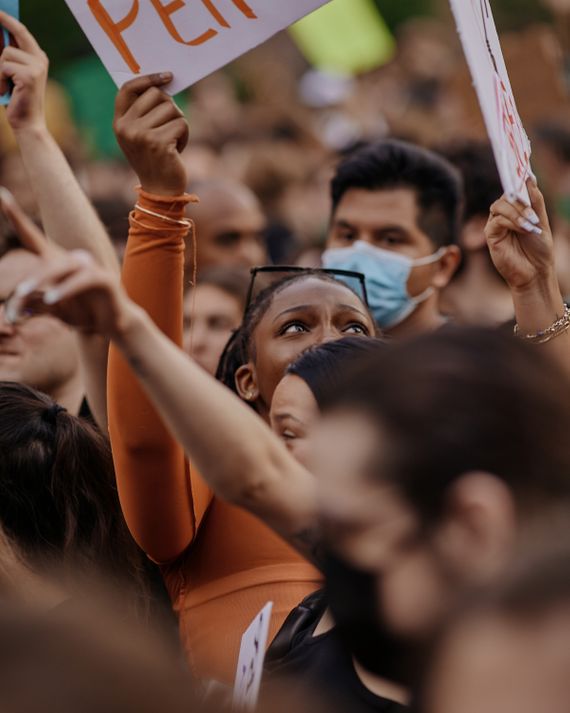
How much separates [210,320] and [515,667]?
3402 millimetres

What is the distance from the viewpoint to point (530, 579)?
50.6 inches

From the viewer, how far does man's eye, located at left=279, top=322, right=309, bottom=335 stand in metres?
2.89

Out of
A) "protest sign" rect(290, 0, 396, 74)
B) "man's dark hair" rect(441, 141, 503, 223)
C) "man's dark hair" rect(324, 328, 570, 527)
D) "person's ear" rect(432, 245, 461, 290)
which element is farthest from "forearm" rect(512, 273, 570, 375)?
"protest sign" rect(290, 0, 396, 74)

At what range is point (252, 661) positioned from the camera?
204 centimetres

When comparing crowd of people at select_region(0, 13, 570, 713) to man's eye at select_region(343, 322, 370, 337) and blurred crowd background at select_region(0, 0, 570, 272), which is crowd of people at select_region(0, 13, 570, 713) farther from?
blurred crowd background at select_region(0, 0, 570, 272)

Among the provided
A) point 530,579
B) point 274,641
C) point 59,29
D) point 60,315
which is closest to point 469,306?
point 274,641

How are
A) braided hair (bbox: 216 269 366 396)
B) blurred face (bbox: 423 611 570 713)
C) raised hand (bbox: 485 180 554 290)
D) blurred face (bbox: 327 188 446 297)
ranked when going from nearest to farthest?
1. blurred face (bbox: 423 611 570 713)
2. raised hand (bbox: 485 180 554 290)
3. braided hair (bbox: 216 269 366 396)
4. blurred face (bbox: 327 188 446 297)

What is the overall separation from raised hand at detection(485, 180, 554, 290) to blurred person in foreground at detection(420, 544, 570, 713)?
143cm

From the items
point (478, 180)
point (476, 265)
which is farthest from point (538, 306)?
point (478, 180)

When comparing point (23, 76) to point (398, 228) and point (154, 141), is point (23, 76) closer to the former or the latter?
point (154, 141)

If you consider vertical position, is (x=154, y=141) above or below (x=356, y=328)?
above

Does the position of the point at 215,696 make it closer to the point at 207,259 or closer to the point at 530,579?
the point at 530,579

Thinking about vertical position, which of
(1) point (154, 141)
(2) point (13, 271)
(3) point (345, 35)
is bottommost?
(3) point (345, 35)

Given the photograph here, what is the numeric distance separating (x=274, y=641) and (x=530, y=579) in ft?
3.38
